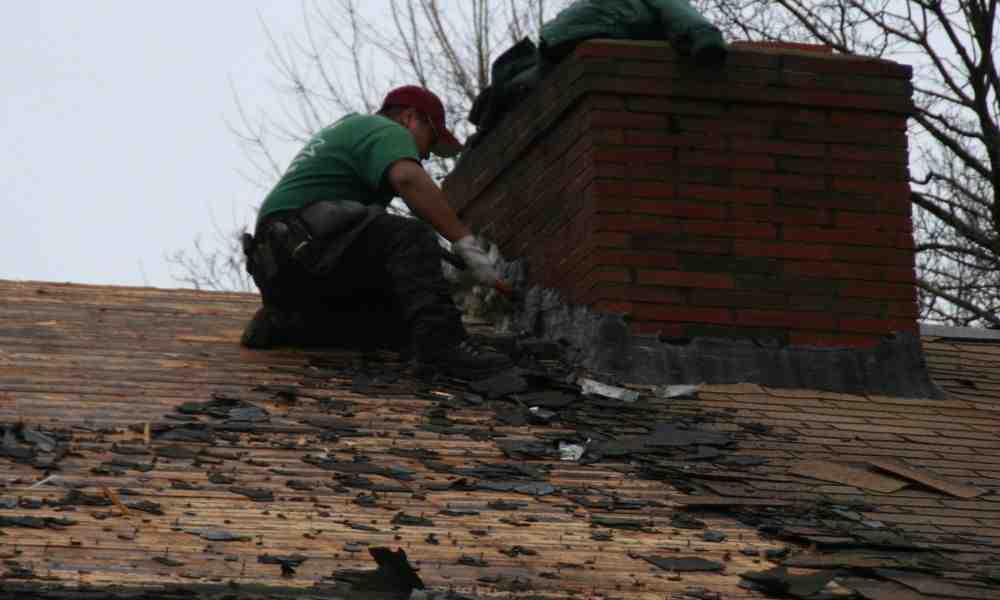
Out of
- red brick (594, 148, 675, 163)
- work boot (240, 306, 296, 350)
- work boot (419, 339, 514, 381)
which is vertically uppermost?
red brick (594, 148, 675, 163)

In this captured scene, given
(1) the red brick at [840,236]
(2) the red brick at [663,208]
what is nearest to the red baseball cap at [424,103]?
(2) the red brick at [663,208]

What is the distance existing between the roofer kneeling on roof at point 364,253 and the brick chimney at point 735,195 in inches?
21.8

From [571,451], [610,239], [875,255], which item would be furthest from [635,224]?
[571,451]

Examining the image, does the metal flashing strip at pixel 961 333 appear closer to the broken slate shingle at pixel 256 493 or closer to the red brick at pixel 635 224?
the red brick at pixel 635 224

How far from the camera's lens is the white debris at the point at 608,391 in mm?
6227

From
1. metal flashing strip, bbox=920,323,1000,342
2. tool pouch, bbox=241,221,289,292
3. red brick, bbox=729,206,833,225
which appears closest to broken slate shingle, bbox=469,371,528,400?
tool pouch, bbox=241,221,289,292

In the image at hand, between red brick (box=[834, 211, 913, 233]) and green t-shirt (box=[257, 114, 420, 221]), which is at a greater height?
green t-shirt (box=[257, 114, 420, 221])

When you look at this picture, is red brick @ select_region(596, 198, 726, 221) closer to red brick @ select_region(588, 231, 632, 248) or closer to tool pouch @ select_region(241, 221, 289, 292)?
red brick @ select_region(588, 231, 632, 248)

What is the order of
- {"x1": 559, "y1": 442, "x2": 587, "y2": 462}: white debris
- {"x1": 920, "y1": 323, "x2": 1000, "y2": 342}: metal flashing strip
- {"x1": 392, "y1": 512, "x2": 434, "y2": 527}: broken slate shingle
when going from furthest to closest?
{"x1": 920, "y1": 323, "x2": 1000, "y2": 342}: metal flashing strip
{"x1": 559, "y1": 442, "x2": 587, "y2": 462}: white debris
{"x1": 392, "y1": 512, "x2": 434, "y2": 527}: broken slate shingle

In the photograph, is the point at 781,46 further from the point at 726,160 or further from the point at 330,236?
the point at 330,236

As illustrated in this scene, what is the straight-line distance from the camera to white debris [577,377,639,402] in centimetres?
623

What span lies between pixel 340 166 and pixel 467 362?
1079mm

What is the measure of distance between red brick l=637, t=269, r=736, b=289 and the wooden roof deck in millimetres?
445

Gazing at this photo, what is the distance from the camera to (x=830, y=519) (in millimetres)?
4875
